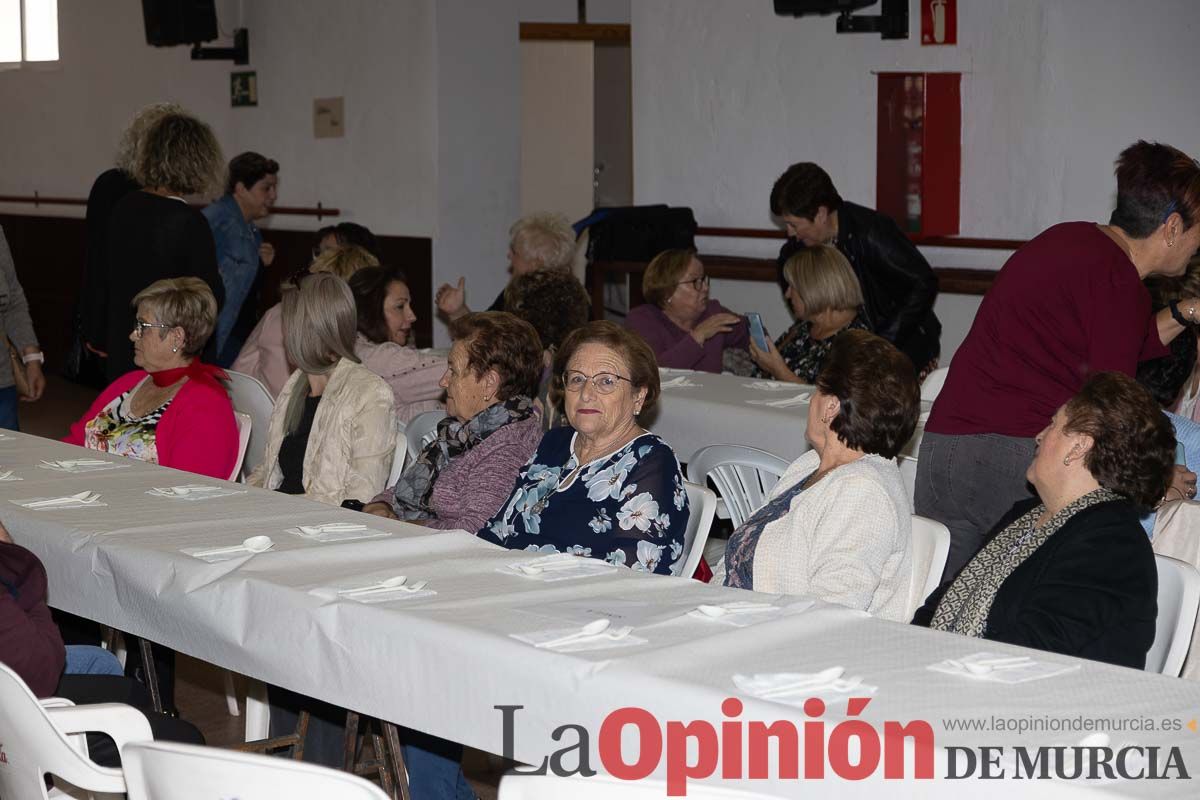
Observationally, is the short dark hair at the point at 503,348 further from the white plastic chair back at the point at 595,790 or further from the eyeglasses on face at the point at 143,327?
the white plastic chair back at the point at 595,790

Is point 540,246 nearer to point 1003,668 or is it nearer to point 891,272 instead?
point 891,272

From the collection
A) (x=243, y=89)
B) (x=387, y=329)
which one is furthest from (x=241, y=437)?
(x=243, y=89)

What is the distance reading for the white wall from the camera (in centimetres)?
621

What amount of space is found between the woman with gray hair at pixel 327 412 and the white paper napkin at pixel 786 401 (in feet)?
4.69

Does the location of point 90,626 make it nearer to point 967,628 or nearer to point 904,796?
point 967,628

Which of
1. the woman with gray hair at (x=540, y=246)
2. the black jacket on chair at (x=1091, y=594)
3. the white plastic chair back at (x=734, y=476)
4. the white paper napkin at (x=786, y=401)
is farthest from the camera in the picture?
the woman with gray hair at (x=540, y=246)

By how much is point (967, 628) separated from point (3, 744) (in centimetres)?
158

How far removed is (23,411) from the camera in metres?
9.68

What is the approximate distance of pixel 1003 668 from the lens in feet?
6.74

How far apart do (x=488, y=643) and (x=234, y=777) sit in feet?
1.93

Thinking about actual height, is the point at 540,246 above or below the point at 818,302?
above

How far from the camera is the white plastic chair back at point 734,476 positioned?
3.92 m

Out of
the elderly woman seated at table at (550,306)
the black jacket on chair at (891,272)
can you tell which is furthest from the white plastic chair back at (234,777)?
the black jacket on chair at (891,272)

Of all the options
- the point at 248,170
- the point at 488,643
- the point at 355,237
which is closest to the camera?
the point at 488,643
